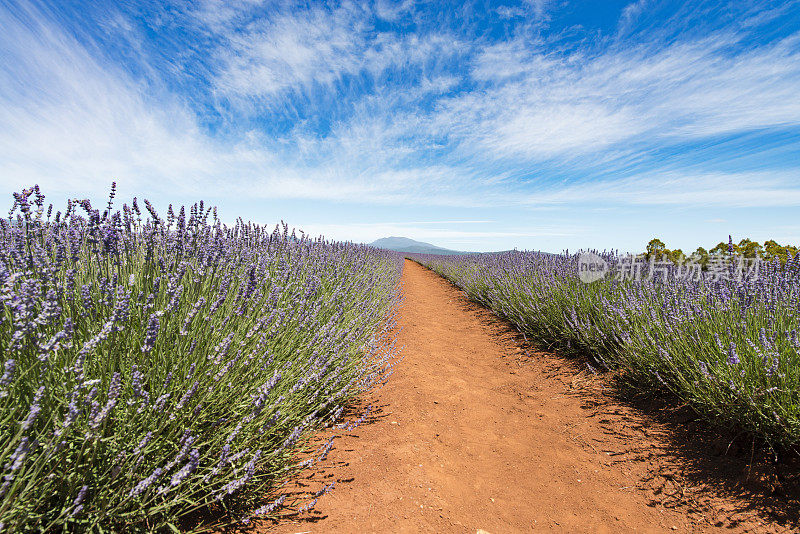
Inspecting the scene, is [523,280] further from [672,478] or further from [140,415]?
[140,415]

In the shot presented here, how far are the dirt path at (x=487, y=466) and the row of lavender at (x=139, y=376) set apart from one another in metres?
0.32

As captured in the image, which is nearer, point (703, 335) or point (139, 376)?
point (139, 376)

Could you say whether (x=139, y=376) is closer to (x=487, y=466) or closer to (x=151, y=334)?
(x=151, y=334)

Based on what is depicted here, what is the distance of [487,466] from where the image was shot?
2.04m

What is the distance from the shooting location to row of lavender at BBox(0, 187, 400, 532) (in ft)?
3.33

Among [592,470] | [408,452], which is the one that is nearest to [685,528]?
[592,470]

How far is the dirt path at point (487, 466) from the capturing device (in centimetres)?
159

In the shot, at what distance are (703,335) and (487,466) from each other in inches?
74.9

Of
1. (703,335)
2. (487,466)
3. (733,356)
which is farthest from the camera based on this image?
(703,335)

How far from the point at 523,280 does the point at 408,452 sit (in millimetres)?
4696

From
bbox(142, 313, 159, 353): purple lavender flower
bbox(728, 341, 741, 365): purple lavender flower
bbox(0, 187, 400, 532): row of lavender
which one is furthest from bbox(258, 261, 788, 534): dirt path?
bbox(142, 313, 159, 353): purple lavender flower

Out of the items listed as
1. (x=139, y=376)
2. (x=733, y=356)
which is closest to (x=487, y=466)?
(x=733, y=356)

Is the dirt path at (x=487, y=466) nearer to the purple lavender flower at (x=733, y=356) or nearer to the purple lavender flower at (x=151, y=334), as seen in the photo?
the purple lavender flower at (x=733, y=356)

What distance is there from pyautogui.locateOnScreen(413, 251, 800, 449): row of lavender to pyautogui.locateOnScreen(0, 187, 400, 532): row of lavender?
224 cm
